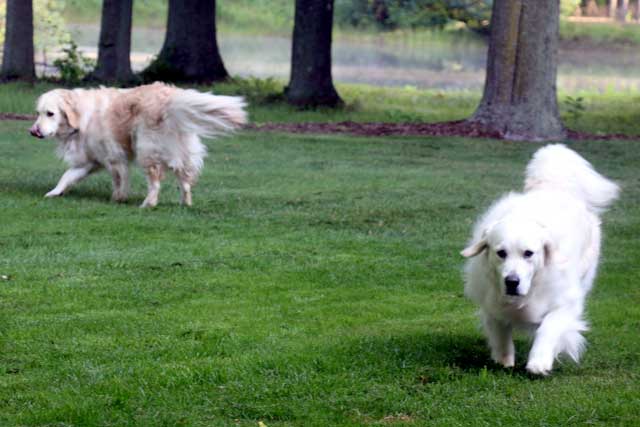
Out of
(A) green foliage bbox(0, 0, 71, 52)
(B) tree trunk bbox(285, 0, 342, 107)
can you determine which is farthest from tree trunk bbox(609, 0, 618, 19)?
(B) tree trunk bbox(285, 0, 342, 107)

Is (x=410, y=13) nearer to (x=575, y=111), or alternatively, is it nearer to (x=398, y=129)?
(x=575, y=111)

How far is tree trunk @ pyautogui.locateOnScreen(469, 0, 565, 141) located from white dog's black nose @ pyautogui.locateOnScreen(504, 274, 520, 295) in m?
13.5

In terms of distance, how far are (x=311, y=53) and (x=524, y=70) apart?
5.17 meters

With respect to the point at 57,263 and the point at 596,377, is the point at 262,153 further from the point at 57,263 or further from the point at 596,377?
the point at 596,377

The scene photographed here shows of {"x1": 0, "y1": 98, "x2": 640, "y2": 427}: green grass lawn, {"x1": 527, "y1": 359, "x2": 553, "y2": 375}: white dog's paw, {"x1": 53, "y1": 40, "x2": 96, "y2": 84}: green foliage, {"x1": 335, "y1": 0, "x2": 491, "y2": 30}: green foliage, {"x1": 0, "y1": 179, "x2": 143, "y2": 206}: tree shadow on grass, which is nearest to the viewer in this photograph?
{"x1": 0, "y1": 98, "x2": 640, "y2": 427}: green grass lawn

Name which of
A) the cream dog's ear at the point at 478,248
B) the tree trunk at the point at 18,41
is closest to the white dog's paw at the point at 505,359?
the cream dog's ear at the point at 478,248

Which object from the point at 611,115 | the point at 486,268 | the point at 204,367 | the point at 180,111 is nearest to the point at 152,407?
the point at 204,367

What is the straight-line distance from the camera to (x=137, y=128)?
452 inches

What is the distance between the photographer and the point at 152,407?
17.7 feet

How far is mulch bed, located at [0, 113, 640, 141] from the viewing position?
19.5m

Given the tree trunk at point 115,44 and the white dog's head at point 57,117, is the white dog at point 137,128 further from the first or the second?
the tree trunk at point 115,44

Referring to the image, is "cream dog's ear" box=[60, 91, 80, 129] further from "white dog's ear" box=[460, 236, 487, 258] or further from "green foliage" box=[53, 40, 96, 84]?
"green foliage" box=[53, 40, 96, 84]

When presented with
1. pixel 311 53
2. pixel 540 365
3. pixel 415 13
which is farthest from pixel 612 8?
Result: pixel 540 365

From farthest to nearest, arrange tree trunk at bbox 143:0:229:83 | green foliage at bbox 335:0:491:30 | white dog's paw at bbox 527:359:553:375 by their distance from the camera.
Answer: green foliage at bbox 335:0:491:30 → tree trunk at bbox 143:0:229:83 → white dog's paw at bbox 527:359:553:375
